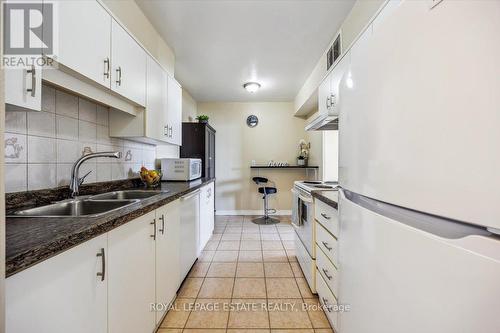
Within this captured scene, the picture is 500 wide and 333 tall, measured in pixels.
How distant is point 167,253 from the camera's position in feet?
5.16

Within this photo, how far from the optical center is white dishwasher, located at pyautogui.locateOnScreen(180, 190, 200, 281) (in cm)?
196

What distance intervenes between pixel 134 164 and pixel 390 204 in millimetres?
2371

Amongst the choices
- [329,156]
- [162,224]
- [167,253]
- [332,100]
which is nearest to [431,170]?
[162,224]

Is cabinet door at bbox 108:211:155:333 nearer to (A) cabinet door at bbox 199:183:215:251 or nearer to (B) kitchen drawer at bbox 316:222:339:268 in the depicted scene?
(B) kitchen drawer at bbox 316:222:339:268

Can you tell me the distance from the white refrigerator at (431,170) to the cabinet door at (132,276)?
103 centimetres

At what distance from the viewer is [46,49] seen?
972 millimetres

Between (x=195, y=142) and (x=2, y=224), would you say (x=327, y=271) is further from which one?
(x=195, y=142)

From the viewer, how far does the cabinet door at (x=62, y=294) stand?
585 mm

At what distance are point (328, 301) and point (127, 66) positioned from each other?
2.18m

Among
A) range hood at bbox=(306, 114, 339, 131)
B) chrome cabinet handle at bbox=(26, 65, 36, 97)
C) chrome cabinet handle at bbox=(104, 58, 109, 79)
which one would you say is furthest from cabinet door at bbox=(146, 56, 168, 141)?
range hood at bbox=(306, 114, 339, 131)

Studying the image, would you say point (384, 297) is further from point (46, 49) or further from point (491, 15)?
point (46, 49)

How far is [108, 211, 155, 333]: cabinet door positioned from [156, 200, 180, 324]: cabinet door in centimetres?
8

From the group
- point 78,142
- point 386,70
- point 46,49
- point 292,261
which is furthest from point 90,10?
point 292,261

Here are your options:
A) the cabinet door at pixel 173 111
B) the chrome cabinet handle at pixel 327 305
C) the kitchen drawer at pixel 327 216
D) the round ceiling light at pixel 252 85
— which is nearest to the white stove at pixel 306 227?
the kitchen drawer at pixel 327 216
